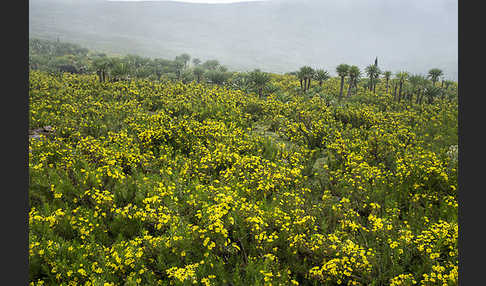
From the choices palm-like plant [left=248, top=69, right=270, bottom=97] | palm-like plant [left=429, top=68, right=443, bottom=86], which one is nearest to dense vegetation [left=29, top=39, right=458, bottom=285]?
palm-like plant [left=248, top=69, right=270, bottom=97]

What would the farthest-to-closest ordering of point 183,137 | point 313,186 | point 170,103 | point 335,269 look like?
point 170,103, point 183,137, point 313,186, point 335,269

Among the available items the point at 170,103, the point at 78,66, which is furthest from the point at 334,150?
the point at 78,66

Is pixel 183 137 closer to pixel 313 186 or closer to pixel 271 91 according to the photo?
pixel 313 186

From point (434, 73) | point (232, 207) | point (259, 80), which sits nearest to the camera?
point (232, 207)

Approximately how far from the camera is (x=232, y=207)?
22.7 ft

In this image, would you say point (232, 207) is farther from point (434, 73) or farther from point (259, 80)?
point (434, 73)

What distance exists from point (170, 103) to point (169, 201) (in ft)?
35.7

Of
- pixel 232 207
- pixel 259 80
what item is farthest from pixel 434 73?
pixel 232 207

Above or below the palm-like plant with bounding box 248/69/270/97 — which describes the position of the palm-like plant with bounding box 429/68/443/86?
above

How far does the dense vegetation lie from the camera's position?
18.2ft

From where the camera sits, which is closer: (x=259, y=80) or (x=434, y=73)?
(x=259, y=80)

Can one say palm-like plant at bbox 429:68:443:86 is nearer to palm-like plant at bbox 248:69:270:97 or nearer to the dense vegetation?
the dense vegetation

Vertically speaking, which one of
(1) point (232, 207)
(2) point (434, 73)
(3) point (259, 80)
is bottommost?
(1) point (232, 207)

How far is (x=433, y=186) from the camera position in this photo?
873 centimetres
